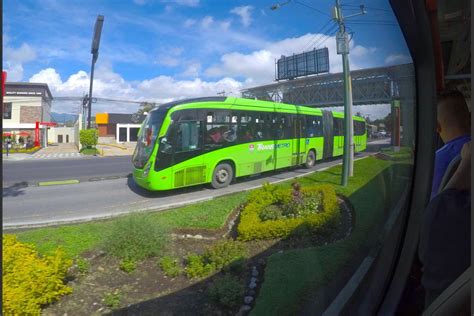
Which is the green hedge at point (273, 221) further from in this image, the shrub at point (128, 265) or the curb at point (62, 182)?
the curb at point (62, 182)

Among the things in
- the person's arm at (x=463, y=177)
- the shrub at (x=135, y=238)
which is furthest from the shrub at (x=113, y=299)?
the person's arm at (x=463, y=177)

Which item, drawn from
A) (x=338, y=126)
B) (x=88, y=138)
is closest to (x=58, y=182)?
(x=88, y=138)

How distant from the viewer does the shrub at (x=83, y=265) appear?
1451mm

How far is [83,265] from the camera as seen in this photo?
147 cm

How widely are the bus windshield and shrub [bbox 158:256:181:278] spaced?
47 centimetres

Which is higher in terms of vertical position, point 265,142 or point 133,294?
point 265,142

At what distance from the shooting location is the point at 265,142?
66.7 inches

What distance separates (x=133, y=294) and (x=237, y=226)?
549 millimetres

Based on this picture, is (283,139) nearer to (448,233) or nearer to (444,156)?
(448,233)

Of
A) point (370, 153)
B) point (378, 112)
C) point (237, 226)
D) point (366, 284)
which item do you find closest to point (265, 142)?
point (237, 226)

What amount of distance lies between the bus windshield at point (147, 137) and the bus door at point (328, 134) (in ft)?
3.11

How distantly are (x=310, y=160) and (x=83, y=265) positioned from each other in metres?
1.26

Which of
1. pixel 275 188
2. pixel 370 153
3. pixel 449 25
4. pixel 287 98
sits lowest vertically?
pixel 275 188

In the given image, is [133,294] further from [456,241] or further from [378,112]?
[378,112]
